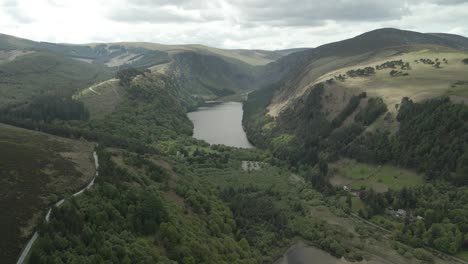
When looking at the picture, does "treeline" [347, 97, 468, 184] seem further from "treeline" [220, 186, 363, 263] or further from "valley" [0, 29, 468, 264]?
"treeline" [220, 186, 363, 263]

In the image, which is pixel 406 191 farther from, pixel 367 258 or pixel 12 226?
pixel 12 226

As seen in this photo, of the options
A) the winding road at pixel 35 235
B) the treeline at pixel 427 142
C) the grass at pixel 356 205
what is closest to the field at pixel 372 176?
the treeline at pixel 427 142

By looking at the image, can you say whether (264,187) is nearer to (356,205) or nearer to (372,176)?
(356,205)

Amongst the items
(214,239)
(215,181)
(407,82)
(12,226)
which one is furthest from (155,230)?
(407,82)

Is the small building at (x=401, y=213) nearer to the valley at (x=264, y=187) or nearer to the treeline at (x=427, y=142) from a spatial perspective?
the valley at (x=264, y=187)

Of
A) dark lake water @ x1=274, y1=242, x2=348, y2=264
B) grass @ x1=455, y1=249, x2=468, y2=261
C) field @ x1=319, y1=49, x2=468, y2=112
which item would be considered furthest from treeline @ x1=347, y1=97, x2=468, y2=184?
dark lake water @ x1=274, y1=242, x2=348, y2=264

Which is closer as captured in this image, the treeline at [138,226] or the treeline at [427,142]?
the treeline at [138,226]
